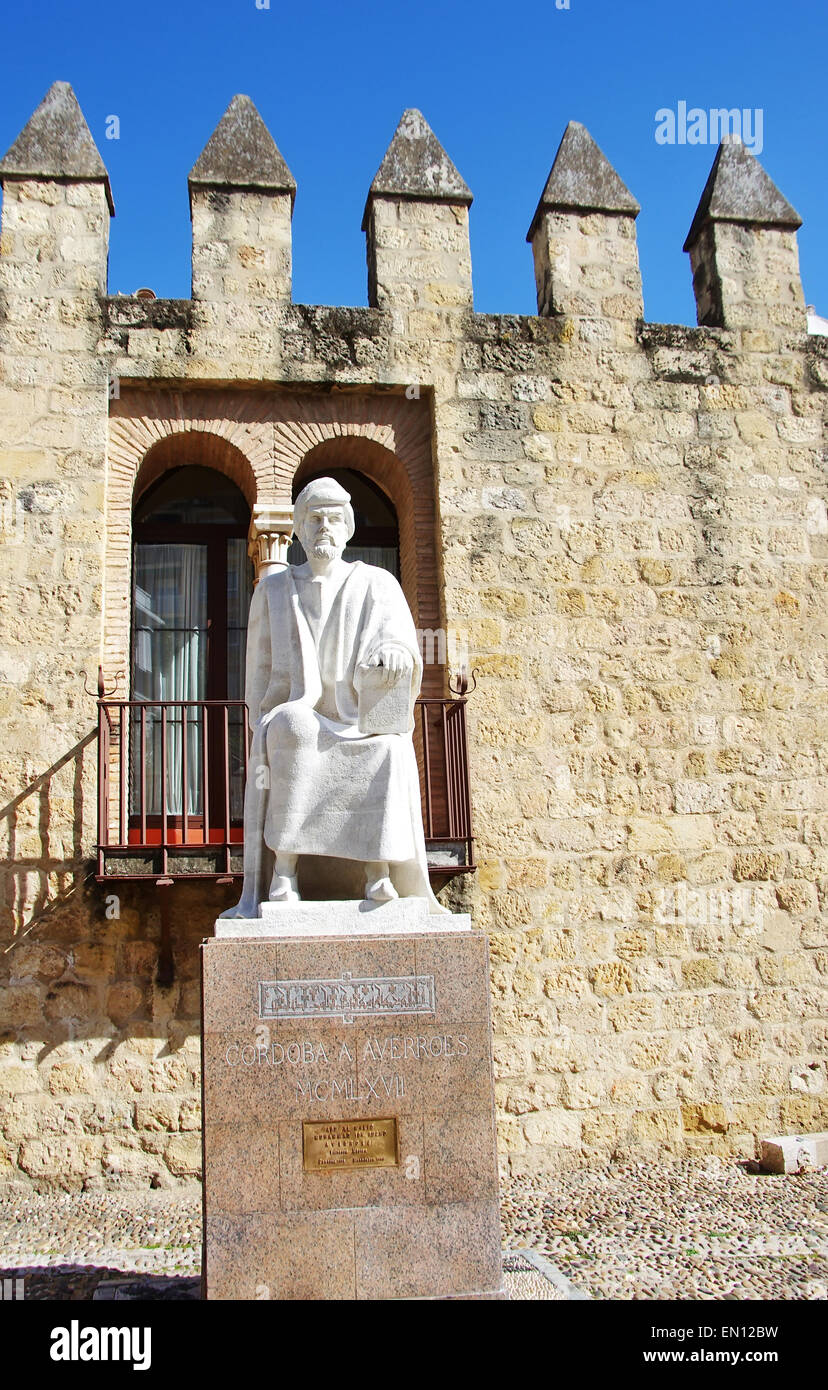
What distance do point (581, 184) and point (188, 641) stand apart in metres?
4.05

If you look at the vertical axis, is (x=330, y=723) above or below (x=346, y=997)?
above

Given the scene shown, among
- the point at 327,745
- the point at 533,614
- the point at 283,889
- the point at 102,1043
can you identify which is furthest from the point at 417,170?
the point at 102,1043

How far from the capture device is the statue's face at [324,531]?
4.36 m

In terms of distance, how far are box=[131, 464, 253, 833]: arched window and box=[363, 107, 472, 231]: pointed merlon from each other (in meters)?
2.27

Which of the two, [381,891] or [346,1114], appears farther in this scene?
[381,891]

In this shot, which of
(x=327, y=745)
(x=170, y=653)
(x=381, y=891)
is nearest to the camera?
(x=381, y=891)

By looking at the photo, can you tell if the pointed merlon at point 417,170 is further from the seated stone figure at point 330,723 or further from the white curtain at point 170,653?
the seated stone figure at point 330,723

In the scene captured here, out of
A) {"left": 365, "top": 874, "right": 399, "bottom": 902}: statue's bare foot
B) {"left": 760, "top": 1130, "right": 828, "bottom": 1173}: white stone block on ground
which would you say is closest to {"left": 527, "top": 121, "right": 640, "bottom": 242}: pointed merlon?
{"left": 365, "top": 874, "right": 399, "bottom": 902}: statue's bare foot

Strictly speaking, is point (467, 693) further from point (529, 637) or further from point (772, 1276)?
point (772, 1276)

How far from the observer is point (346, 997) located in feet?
12.2

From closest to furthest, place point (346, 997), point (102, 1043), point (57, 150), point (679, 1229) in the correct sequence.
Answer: point (346, 997) → point (679, 1229) → point (102, 1043) → point (57, 150)

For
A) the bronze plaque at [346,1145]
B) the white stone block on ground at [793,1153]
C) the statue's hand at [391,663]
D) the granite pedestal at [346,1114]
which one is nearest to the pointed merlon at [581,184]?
the statue's hand at [391,663]

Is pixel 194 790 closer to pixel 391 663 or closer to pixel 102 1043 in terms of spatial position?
pixel 102 1043

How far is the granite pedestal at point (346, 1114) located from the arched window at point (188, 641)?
3.47 metres
